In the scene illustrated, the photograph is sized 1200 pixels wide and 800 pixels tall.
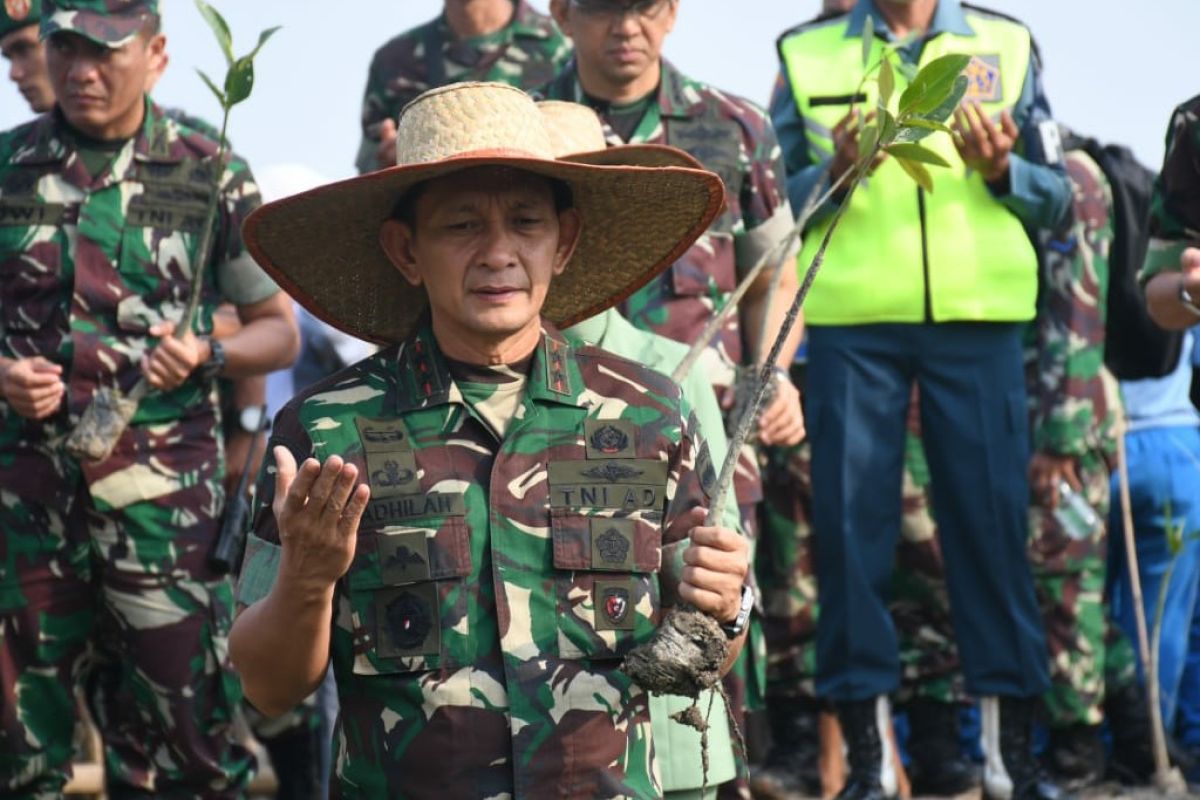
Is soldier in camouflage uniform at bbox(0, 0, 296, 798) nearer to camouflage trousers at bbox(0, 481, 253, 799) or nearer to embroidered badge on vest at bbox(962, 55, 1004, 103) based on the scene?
camouflage trousers at bbox(0, 481, 253, 799)

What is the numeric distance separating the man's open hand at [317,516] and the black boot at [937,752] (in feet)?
14.5

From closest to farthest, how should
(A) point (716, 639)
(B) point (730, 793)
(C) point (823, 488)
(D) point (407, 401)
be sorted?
1. (A) point (716, 639)
2. (D) point (407, 401)
3. (B) point (730, 793)
4. (C) point (823, 488)

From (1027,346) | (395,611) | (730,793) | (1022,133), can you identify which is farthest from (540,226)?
(1027,346)

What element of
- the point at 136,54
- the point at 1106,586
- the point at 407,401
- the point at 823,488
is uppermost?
the point at 136,54

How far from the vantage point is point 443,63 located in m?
8.20

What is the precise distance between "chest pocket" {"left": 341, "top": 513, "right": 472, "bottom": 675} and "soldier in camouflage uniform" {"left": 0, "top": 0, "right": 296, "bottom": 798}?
284 centimetres

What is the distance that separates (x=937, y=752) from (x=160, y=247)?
3125 mm

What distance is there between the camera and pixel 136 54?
6723mm

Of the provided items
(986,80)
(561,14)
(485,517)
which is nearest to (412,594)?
(485,517)

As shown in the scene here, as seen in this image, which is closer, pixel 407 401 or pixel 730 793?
pixel 407 401

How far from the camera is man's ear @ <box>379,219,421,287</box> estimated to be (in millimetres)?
4125

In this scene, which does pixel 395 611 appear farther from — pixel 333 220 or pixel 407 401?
pixel 333 220

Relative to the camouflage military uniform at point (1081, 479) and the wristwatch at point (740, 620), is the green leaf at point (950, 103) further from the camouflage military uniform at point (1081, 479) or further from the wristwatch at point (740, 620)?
the camouflage military uniform at point (1081, 479)

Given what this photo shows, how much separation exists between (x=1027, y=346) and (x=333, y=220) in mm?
4337
